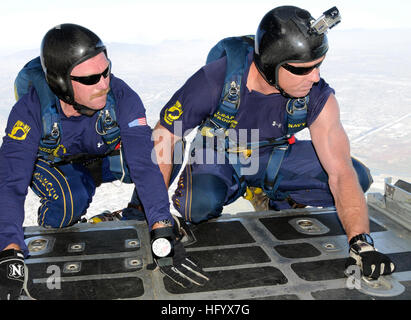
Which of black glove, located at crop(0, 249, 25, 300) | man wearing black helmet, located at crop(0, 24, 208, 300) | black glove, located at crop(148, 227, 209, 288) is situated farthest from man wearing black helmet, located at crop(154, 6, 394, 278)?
black glove, located at crop(0, 249, 25, 300)

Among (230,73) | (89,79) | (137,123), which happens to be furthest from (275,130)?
(89,79)

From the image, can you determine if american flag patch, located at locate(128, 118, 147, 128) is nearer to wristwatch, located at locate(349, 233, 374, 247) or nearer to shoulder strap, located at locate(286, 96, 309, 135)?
shoulder strap, located at locate(286, 96, 309, 135)

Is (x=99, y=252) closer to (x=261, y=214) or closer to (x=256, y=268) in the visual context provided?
(x=256, y=268)

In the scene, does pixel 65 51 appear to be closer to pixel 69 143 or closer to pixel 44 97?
pixel 44 97

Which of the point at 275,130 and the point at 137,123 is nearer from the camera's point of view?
the point at 137,123

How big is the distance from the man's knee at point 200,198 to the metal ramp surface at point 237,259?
0.07 metres

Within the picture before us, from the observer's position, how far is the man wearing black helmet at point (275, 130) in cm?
249

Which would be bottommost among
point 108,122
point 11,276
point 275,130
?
point 11,276

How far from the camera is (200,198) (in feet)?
9.45

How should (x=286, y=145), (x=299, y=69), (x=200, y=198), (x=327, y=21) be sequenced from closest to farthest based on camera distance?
(x=327, y=21)
(x=299, y=69)
(x=200, y=198)
(x=286, y=145)

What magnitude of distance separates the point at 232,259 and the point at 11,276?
1.09 meters

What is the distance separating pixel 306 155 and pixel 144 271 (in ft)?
4.86

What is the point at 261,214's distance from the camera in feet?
10.0
